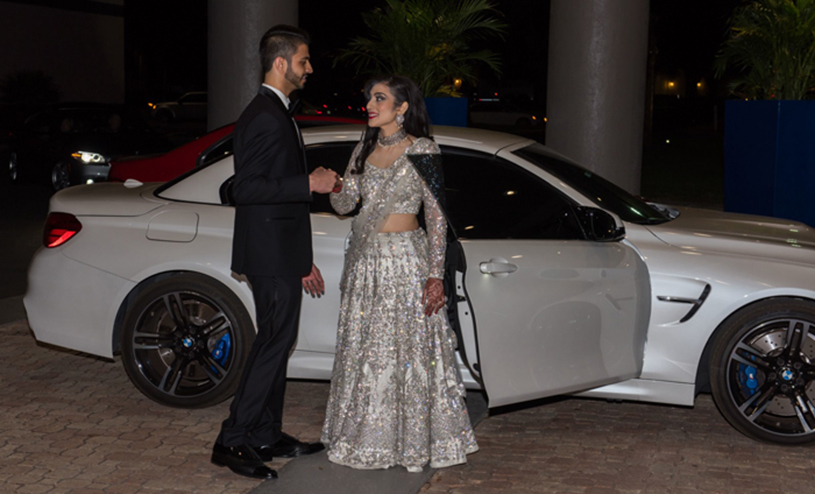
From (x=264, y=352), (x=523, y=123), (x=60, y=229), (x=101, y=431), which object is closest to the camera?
(x=264, y=352)

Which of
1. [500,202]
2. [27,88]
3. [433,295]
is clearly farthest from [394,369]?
[27,88]

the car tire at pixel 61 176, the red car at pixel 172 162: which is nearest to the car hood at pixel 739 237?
the red car at pixel 172 162

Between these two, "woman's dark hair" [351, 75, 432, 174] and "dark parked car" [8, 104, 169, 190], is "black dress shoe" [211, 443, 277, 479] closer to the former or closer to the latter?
"woman's dark hair" [351, 75, 432, 174]

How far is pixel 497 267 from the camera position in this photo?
17.4 ft

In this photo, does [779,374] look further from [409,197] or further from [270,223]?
[270,223]

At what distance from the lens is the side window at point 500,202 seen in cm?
557

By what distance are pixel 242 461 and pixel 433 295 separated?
4.04 feet

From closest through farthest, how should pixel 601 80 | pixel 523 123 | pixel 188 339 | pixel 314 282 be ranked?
1. pixel 314 282
2. pixel 188 339
3. pixel 601 80
4. pixel 523 123

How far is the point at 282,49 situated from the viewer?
4.84 meters

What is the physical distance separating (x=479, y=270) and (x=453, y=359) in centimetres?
50

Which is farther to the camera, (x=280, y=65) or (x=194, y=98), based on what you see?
(x=194, y=98)

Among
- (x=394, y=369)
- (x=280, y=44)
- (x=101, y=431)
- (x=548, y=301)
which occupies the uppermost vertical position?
(x=280, y=44)

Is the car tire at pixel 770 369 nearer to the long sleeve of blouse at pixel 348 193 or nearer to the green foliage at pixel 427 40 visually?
the long sleeve of blouse at pixel 348 193

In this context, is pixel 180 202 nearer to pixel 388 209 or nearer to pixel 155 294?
pixel 155 294
